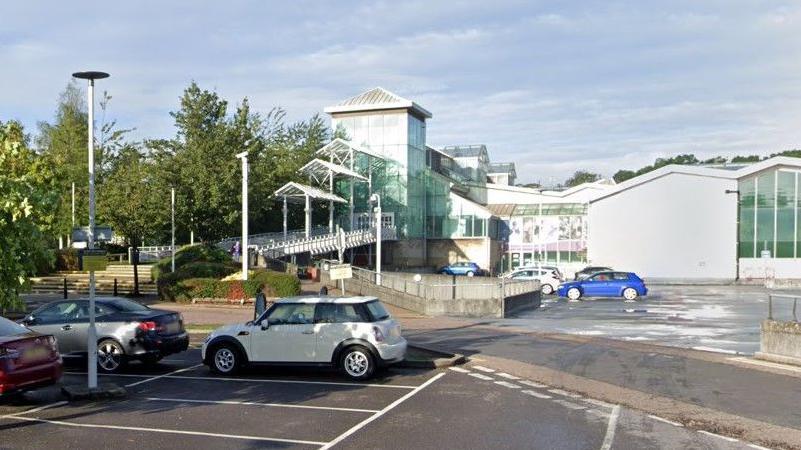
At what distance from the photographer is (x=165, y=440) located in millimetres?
9164

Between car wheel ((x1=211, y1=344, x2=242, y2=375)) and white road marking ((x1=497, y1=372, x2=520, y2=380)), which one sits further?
car wheel ((x1=211, y1=344, x2=242, y2=375))

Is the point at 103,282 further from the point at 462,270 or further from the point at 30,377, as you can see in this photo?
the point at 30,377

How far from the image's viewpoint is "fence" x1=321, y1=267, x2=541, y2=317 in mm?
29609

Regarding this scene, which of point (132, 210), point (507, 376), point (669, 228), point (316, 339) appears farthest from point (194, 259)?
point (669, 228)

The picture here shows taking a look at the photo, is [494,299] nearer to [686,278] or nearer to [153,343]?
[153,343]

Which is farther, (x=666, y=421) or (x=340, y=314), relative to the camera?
(x=340, y=314)

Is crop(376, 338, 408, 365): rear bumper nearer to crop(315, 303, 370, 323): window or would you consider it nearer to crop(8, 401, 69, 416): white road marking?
crop(315, 303, 370, 323): window

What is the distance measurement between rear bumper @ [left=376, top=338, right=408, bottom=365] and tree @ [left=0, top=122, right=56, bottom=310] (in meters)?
5.78

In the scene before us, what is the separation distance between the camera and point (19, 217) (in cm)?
1002

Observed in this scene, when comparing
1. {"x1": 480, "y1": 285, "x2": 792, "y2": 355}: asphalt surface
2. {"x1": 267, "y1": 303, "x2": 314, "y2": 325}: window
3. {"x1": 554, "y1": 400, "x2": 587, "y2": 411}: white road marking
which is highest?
{"x1": 267, "y1": 303, "x2": 314, "y2": 325}: window

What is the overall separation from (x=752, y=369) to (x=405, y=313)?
55.1 ft

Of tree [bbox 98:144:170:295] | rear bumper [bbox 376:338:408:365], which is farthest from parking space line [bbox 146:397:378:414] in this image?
tree [bbox 98:144:170:295]

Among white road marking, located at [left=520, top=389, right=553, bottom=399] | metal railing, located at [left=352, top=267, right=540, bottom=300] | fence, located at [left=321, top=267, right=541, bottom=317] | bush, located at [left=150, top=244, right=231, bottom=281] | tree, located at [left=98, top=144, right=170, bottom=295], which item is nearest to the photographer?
white road marking, located at [left=520, top=389, right=553, bottom=399]

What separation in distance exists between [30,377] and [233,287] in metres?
21.0
